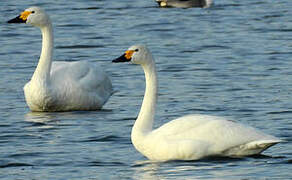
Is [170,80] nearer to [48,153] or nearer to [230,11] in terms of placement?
[48,153]

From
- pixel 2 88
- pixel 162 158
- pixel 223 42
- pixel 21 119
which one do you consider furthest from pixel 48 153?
pixel 223 42

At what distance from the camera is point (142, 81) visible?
16.6 metres

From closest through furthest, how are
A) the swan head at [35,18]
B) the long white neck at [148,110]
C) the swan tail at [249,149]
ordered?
the swan tail at [249,149] < the long white neck at [148,110] < the swan head at [35,18]

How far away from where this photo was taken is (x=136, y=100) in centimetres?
1497

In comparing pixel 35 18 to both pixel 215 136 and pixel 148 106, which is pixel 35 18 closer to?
pixel 148 106

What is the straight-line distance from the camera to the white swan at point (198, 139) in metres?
10.6

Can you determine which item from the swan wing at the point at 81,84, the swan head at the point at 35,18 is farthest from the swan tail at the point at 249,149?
the swan head at the point at 35,18

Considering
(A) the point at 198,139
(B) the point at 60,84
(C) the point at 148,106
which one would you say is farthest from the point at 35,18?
(A) the point at 198,139

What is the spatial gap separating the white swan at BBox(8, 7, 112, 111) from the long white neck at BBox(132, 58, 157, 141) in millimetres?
3296

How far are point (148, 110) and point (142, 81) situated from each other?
5691mm

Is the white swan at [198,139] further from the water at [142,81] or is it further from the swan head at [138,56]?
the swan head at [138,56]

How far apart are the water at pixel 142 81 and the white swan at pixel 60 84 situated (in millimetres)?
177

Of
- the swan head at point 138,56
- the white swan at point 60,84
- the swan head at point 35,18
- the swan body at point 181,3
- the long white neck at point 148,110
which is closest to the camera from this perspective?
the long white neck at point 148,110

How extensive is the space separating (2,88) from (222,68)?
12.7 ft
